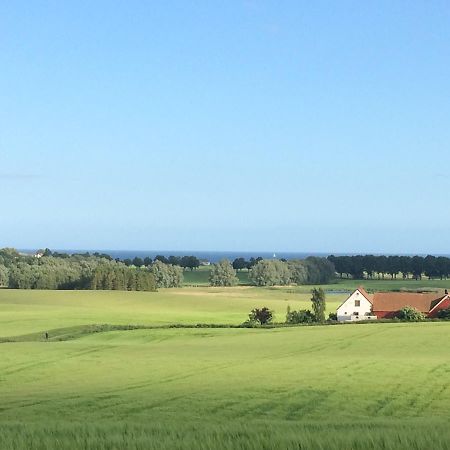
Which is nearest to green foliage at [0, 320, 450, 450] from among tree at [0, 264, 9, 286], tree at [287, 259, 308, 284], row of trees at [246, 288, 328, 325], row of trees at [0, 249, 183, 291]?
row of trees at [246, 288, 328, 325]

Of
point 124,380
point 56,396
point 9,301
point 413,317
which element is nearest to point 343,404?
point 56,396

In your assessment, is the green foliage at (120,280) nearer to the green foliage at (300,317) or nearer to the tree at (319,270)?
the tree at (319,270)

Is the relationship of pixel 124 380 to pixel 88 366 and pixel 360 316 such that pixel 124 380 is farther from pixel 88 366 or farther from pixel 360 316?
pixel 360 316

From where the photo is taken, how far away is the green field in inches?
428

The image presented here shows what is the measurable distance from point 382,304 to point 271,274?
8265cm

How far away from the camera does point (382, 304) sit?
8350 cm

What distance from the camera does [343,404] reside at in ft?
63.4

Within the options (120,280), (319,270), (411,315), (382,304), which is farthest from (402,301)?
A: (319,270)

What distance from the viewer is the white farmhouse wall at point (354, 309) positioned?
82.9m

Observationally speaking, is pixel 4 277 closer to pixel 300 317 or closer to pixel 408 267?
pixel 300 317

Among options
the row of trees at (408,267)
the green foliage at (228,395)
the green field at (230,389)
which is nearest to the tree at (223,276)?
the row of trees at (408,267)

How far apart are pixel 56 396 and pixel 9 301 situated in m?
80.9

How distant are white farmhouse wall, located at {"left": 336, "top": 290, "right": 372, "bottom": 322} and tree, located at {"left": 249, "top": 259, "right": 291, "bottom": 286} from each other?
8036 cm

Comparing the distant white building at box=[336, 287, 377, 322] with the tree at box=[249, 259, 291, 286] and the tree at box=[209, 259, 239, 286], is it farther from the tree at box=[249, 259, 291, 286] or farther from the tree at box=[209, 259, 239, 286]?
the tree at box=[249, 259, 291, 286]
